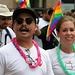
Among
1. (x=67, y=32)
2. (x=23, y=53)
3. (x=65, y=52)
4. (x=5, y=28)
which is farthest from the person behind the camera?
(x=5, y=28)

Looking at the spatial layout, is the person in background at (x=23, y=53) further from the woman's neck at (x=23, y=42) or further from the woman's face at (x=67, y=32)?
the woman's face at (x=67, y=32)

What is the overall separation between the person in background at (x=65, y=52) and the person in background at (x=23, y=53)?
0.46m

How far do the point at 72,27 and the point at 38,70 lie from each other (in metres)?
1.00

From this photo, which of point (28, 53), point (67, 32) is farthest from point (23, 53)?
point (67, 32)

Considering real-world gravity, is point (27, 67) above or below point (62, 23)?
below

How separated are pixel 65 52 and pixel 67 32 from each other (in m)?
0.33

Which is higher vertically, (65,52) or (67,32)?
(67,32)

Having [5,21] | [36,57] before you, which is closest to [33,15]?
[36,57]

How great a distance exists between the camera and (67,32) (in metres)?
2.94

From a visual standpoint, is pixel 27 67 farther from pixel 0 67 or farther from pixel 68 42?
pixel 68 42

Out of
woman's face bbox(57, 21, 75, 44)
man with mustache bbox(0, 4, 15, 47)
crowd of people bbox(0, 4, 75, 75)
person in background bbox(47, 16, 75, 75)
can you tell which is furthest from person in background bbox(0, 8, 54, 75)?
man with mustache bbox(0, 4, 15, 47)

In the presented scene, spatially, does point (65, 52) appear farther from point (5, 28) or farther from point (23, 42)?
point (5, 28)

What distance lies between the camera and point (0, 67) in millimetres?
2182

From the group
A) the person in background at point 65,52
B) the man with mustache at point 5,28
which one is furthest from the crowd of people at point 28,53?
the man with mustache at point 5,28
